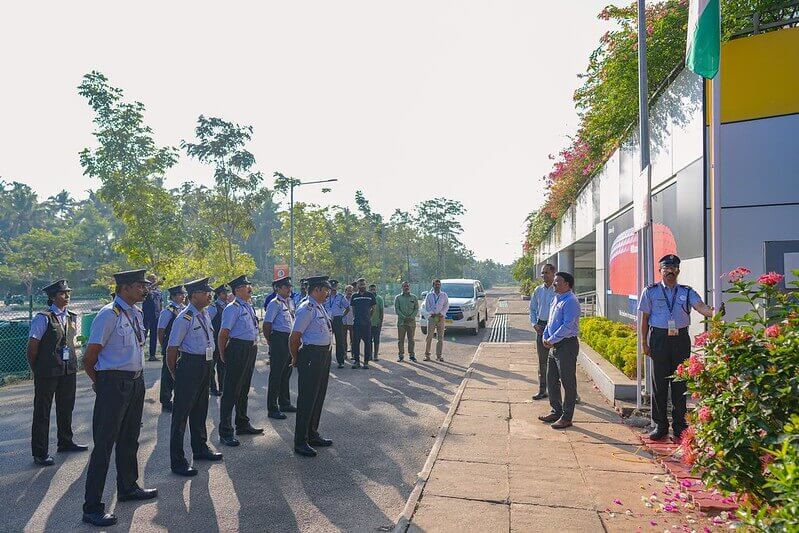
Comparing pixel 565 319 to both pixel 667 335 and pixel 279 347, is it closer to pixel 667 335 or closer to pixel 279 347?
pixel 667 335

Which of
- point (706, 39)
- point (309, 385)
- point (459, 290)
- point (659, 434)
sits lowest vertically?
point (659, 434)

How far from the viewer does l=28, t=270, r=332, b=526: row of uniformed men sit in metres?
4.70

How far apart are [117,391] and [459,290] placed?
15703mm

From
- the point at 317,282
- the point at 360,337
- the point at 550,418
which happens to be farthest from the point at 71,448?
the point at 360,337

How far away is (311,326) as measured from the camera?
6258 mm

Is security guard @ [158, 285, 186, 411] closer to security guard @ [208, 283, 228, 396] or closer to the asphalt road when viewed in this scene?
the asphalt road

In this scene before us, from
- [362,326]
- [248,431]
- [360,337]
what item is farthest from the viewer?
[360,337]

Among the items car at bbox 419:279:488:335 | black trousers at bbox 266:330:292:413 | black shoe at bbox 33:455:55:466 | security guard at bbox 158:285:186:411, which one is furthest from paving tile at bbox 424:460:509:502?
car at bbox 419:279:488:335

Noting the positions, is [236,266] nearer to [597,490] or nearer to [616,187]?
[616,187]

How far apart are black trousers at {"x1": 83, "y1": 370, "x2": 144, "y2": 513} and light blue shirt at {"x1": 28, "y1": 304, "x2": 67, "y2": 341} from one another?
1940 millimetres

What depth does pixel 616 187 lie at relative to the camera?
13.1 metres

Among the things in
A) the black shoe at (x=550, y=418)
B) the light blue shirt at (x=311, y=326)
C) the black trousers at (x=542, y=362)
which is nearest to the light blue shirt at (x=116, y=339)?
the light blue shirt at (x=311, y=326)

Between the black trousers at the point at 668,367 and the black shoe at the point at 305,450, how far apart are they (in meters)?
3.80

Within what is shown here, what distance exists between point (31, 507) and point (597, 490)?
4793 mm
